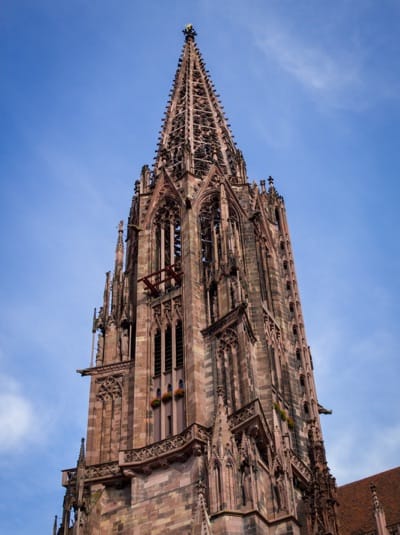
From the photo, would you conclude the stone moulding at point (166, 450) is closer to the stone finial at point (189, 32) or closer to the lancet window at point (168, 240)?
the lancet window at point (168, 240)

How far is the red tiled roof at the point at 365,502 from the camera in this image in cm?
2975

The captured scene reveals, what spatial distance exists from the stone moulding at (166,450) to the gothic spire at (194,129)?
1401cm

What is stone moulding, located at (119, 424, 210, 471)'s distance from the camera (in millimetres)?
26938

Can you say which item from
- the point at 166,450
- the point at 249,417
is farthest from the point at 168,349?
the point at 249,417

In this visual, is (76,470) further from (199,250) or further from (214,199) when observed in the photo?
(214,199)

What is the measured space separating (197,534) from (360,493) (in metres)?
10.4

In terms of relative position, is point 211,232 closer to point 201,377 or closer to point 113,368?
point 113,368

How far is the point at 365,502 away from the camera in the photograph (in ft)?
103

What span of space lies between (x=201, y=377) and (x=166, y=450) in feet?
9.66

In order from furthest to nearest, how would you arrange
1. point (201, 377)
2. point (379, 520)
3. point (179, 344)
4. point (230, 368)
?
point (179, 344), point (201, 377), point (230, 368), point (379, 520)

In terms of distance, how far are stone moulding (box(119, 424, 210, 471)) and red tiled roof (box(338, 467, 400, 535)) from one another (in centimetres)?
645

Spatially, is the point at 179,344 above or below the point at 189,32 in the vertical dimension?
below

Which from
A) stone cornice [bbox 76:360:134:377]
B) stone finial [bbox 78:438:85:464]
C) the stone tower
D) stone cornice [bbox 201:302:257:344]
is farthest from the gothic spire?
stone finial [bbox 78:438:85:464]

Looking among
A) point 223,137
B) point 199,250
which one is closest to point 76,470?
point 199,250
